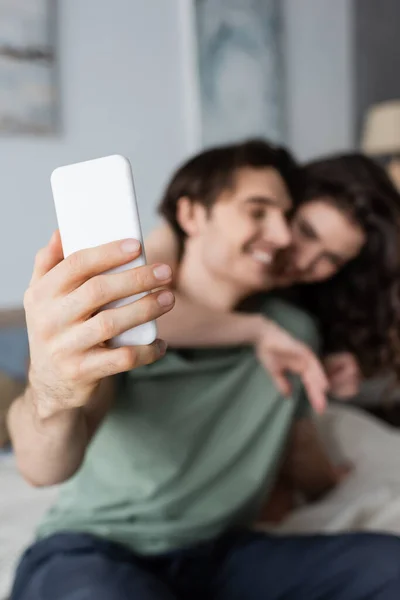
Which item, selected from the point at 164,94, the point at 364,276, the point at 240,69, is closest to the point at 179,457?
the point at 364,276

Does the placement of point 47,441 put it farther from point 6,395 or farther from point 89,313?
point 6,395

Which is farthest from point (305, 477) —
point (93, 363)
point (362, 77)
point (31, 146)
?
point (362, 77)

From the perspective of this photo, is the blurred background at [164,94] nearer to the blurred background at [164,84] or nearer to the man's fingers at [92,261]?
the blurred background at [164,84]

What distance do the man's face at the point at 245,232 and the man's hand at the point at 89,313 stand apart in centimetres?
47

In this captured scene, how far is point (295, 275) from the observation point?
1.12 meters

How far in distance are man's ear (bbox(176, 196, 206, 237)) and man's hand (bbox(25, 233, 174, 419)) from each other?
515 mm

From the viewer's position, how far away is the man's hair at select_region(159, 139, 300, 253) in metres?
0.99

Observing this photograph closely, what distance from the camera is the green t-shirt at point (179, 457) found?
855 millimetres

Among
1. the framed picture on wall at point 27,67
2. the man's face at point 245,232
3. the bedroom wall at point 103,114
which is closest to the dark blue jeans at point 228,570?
the man's face at point 245,232

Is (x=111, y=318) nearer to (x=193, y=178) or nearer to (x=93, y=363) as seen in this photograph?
(x=93, y=363)

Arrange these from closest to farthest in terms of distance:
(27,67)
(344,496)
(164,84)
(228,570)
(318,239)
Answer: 1. (228,570)
2. (318,239)
3. (344,496)
4. (27,67)
5. (164,84)

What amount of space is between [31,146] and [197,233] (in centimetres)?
94

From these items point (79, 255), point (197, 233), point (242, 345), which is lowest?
point (242, 345)

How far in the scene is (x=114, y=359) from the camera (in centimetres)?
47
